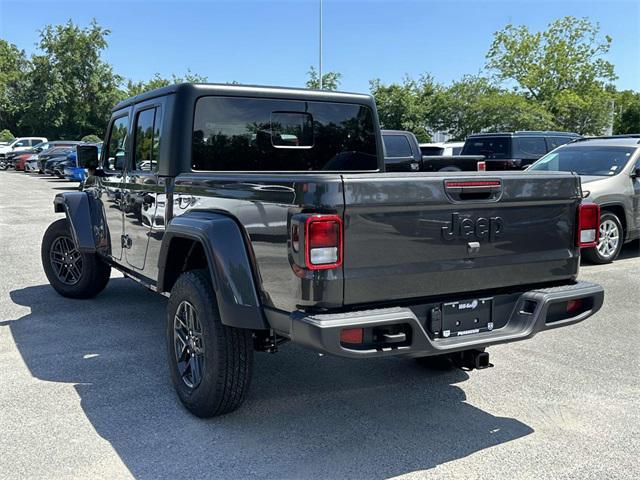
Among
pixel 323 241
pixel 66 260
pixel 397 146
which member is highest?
pixel 397 146

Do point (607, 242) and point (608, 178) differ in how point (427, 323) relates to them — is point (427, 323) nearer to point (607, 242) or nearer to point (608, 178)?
point (607, 242)

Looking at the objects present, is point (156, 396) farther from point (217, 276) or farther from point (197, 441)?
point (217, 276)

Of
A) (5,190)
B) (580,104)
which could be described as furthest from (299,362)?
(580,104)

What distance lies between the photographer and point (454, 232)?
3.38 m

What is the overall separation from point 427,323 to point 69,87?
173 ft

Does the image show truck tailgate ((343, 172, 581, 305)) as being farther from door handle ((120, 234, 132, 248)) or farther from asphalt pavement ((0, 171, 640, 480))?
door handle ((120, 234, 132, 248))

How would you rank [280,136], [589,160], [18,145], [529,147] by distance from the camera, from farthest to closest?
[18,145] < [529,147] < [589,160] < [280,136]

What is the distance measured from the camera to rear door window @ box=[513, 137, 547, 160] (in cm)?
1494

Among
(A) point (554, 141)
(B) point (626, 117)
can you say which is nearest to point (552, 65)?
(B) point (626, 117)

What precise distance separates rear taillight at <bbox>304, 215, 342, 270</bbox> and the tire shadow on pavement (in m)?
Result: 1.08

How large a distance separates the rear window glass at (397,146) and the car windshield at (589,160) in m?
4.09

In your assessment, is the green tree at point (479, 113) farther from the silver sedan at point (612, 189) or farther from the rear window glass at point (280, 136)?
the rear window glass at point (280, 136)

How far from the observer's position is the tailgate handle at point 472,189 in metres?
3.31

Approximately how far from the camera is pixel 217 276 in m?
3.57
